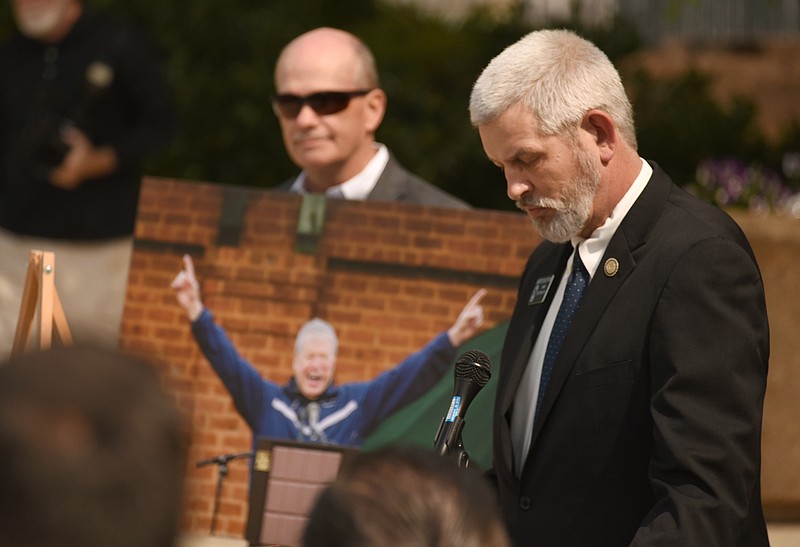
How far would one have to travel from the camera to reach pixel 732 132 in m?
9.56

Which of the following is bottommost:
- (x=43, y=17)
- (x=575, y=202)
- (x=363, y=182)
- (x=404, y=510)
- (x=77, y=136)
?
(x=404, y=510)

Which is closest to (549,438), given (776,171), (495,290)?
(495,290)

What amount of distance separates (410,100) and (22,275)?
4.98m

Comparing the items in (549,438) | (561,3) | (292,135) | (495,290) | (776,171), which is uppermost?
(561,3)

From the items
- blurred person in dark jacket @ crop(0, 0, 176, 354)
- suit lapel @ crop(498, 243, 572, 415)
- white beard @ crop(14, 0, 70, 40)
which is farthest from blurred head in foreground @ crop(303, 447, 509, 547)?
white beard @ crop(14, 0, 70, 40)

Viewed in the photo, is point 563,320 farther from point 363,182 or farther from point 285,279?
point 363,182

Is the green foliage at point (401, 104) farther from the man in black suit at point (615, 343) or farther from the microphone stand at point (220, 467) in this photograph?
the man in black suit at point (615, 343)

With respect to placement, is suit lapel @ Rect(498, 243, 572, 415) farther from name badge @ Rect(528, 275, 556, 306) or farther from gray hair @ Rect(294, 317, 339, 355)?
gray hair @ Rect(294, 317, 339, 355)

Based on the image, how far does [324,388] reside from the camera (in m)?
4.63

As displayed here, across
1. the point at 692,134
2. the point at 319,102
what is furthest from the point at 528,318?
the point at 692,134

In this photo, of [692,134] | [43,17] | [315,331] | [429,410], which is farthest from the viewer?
[692,134]

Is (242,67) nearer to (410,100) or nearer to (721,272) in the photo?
(410,100)

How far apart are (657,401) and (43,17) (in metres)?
4.57

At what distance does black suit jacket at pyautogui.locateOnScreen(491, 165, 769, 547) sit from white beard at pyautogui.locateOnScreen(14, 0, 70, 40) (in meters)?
4.02
